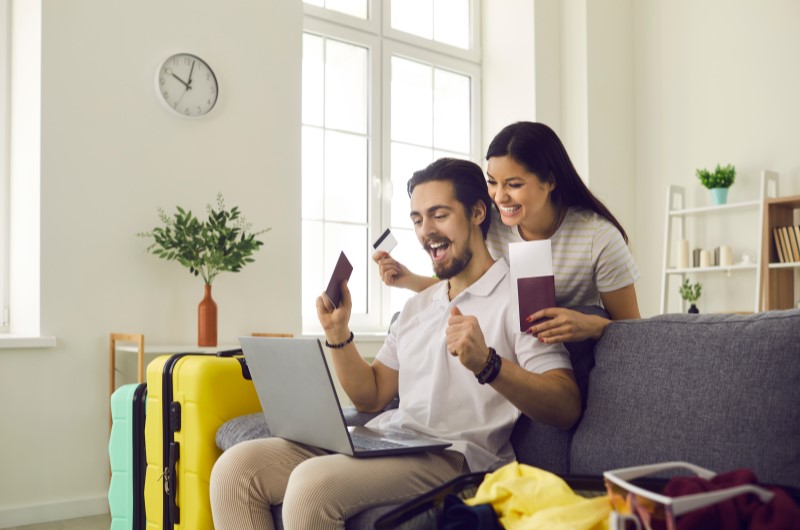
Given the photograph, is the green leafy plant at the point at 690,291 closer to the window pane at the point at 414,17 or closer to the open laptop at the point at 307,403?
the window pane at the point at 414,17

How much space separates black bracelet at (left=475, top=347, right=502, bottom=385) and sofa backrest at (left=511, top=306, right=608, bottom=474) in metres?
0.25

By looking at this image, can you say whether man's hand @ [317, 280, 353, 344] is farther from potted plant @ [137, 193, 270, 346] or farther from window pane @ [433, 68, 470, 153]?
window pane @ [433, 68, 470, 153]

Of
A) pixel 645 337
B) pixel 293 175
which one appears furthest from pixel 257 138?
pixel 645 337

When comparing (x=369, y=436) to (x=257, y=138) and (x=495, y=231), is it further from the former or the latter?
(x=257, y=138)

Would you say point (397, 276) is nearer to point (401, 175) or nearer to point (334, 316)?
point (334, 316)

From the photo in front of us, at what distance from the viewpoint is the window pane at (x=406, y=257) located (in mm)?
4734

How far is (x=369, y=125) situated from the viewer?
15.2 ft

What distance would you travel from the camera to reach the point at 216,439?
2004mm

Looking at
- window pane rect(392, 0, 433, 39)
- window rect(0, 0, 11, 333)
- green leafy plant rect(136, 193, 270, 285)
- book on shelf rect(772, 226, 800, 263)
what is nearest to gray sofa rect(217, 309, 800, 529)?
green leafy plant rect(136, 193, 270, 285)

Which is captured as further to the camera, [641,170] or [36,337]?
[641,170]

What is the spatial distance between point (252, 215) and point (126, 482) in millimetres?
1735

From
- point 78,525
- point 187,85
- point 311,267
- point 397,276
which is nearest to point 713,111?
point 311,267

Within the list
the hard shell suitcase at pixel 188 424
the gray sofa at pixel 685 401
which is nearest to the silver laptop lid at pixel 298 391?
the gray sofa at pixel 685 401

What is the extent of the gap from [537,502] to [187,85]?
3051 mm
